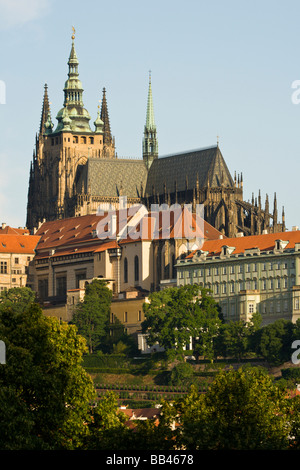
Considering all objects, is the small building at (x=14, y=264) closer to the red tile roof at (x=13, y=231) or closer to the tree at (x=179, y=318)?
the red tile roof at (x=13, y=231)

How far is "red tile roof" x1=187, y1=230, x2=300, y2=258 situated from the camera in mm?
149500

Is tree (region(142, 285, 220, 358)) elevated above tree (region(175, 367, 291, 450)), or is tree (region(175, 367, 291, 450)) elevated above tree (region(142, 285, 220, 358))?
→ tree (region(142, 285, 220, 358))

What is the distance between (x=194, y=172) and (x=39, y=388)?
117661 mm

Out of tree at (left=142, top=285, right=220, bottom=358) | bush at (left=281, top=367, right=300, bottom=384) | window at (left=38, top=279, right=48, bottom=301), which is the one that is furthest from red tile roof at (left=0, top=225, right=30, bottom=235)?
bush at (left=281, top=367, right=300, bottom=384)

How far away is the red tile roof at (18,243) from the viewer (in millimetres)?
179375

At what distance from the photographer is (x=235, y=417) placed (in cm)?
7538

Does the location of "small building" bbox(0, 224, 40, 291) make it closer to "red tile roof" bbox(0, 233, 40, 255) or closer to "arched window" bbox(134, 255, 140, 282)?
"red tile roof" bbox(0, 233, 40, 255)

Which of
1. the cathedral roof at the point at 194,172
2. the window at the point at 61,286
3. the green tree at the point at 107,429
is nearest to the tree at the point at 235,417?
the green tree at the point at 107,429

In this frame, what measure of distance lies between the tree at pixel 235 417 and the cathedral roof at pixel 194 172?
10556cm

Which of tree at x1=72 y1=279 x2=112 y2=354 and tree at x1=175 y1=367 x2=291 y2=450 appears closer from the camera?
tree at x1=175 y1=367 x2=291 y2=450

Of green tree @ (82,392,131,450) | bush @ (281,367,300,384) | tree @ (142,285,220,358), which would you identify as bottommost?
green tree @ (82,392,131,450)

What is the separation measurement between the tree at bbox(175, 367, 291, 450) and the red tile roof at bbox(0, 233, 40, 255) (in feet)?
331
